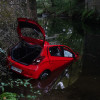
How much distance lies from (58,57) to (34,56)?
3.56ft

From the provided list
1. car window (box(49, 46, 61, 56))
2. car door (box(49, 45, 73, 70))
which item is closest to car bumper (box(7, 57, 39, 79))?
car door (box(49, 45, 73, 70))

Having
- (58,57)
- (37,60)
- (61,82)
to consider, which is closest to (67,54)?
(58,57)

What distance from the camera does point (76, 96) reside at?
200 inches

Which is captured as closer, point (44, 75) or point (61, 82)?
point (61, 82)

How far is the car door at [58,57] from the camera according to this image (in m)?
6.39

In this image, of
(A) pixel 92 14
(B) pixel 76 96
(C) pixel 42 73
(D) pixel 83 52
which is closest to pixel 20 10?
(C) pixel 42 73

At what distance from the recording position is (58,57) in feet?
22.2

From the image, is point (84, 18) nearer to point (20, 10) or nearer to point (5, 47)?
point (20, 10)

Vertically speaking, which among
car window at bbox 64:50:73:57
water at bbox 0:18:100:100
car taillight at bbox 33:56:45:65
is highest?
car taillight at bbox 33:56:45:65

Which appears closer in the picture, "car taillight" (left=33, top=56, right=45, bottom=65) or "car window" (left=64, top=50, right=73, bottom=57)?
"car taillight" (left=33, top=56, right=45, bottom=65)

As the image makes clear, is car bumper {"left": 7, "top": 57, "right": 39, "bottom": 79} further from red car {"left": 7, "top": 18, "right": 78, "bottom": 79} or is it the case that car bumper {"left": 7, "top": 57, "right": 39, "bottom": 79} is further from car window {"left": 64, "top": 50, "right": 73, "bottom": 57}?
car window {"left": 64, "top": 50, "right": 73, "bottom": 57}

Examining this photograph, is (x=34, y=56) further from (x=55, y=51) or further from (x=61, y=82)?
(x=61, y=82)

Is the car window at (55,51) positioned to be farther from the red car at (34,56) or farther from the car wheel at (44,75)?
the car wheel at (44,75)

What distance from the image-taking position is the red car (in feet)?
18.4
